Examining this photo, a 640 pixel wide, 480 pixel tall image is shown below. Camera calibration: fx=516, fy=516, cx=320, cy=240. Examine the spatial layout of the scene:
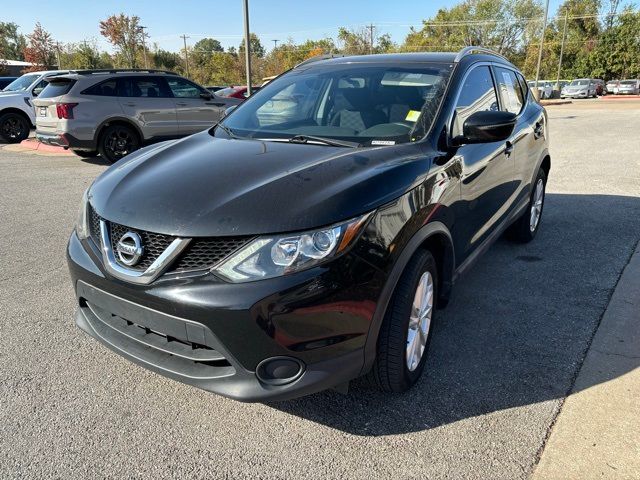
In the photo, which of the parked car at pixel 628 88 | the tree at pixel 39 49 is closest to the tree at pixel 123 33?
the tree at pixel 39 49

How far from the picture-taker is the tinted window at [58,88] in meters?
9.86

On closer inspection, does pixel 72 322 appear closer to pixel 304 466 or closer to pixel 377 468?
pixel 304 466

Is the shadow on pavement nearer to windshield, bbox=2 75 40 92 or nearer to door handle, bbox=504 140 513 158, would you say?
door handle, bbox=504 140 513 158

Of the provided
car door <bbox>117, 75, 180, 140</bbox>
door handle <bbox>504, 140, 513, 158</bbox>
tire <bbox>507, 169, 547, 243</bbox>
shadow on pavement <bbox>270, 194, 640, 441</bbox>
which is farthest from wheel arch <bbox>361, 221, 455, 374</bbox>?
car door <bbox>117, 75, 180, 140</bbox>

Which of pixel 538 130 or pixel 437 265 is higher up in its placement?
pixel 538 130

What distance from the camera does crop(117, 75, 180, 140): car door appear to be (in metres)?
10.3

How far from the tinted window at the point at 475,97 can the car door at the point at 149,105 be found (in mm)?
8340

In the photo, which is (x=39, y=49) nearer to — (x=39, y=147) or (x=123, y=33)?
(x=123, y=33)

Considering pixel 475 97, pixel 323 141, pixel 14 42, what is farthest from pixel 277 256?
pixel 14 42

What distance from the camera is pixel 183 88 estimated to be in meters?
11.1

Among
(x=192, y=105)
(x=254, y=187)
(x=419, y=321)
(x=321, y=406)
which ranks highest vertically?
(x=192, y=105)

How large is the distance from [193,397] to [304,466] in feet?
2.53

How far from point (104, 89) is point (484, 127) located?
30.0 feet

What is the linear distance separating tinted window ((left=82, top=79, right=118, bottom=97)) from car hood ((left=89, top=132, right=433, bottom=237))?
811 cm
